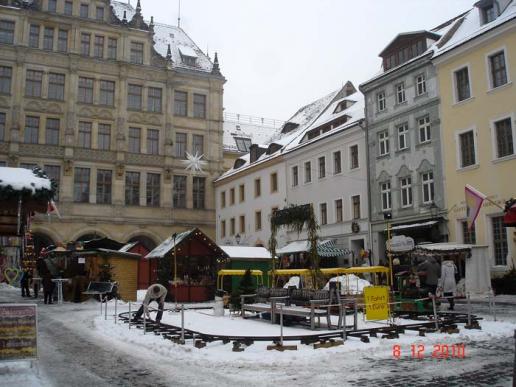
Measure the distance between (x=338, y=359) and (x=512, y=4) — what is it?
74.3 ft

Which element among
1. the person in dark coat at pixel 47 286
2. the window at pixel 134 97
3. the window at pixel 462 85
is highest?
the window at pixel 134 97

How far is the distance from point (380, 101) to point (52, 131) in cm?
2729

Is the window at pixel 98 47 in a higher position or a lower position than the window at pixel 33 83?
higher

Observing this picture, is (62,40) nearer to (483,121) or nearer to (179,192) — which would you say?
(179,192)

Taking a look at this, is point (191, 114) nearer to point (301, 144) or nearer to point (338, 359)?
point (301, 144)

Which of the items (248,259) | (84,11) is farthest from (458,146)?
(84,11)

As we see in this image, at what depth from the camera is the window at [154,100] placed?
48.5 meters

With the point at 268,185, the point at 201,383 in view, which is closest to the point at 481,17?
the point at 268,185

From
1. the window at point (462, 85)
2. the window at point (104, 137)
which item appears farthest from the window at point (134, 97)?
the window at point (462, 85)

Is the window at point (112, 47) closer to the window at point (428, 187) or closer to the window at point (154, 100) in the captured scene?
the window at point (154, 100)

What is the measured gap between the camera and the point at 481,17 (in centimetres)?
2709

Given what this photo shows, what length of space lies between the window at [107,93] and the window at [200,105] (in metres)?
7.53
